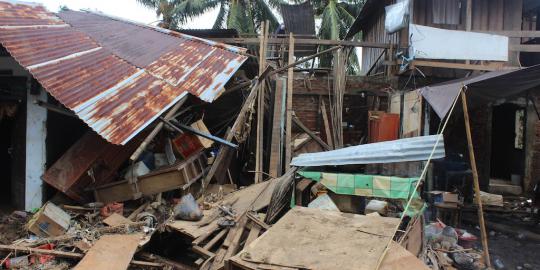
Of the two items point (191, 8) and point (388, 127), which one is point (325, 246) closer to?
point (388, 127)

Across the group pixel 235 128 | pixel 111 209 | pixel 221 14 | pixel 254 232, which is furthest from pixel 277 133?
pixel 221 14

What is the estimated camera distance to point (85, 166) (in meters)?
6.22

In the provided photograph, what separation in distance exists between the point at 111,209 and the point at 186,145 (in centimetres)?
154

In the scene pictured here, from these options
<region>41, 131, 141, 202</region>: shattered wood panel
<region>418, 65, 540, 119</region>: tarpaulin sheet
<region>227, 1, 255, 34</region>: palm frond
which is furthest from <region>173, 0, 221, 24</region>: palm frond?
<region>418, 65, 540, 119</region>: tarpaulin sheet

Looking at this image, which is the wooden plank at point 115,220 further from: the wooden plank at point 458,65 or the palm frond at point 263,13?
the palm frond at point 263,13

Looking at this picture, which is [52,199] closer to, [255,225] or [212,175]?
[212,175]

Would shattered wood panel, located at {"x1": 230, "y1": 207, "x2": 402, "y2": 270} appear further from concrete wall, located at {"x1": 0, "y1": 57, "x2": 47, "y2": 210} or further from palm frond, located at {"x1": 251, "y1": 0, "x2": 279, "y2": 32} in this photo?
palm frond, located at {"x1": 251, "y1": 0, "x2": 279, "y2": 32}

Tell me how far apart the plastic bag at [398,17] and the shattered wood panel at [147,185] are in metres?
6.23

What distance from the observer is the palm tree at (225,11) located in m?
19.6

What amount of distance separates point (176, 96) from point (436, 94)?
4189mm

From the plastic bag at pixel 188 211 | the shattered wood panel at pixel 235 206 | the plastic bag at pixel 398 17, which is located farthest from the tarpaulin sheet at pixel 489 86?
the plastic bag at pixel 188 211

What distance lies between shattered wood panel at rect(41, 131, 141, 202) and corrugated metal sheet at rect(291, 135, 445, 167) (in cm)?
290

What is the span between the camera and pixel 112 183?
643 centimetres

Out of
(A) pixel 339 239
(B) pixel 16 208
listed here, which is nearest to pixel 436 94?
(A) pixel 339 239
